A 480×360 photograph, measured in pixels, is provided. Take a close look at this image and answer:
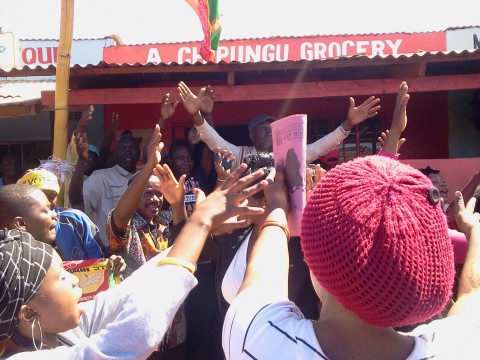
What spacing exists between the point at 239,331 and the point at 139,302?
269 mm

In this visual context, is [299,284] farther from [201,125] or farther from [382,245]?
[201,125]

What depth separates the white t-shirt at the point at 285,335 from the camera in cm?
99

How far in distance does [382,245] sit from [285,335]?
0.28 meters

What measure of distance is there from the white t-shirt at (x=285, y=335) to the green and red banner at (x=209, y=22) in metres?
5.15

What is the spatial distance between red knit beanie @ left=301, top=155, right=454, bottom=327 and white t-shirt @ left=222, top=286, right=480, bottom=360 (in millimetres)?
94

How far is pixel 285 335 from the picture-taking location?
101 centimetres

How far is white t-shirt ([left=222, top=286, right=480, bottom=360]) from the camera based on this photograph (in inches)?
38.8

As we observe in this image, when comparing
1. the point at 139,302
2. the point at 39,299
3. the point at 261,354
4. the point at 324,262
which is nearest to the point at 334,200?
the point at 324,262

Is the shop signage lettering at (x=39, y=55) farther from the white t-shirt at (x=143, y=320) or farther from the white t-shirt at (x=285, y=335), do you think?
the white t-shirt at (x=285, y=335)

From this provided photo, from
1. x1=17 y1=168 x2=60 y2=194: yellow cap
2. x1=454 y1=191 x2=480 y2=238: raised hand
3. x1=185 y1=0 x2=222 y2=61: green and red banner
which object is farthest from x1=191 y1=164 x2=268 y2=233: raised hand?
x1=185 y1=0 x2=222 y2=61: green and red banner

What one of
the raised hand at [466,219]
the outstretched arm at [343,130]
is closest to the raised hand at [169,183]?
the raised hand at [466,219]

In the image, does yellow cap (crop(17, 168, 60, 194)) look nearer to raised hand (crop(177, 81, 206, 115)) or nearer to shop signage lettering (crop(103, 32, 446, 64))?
raised hand (crop(177, 81, 206, 115))

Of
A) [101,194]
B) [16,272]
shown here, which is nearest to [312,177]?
[16,272]

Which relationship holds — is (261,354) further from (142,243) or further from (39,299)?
(142,243)
